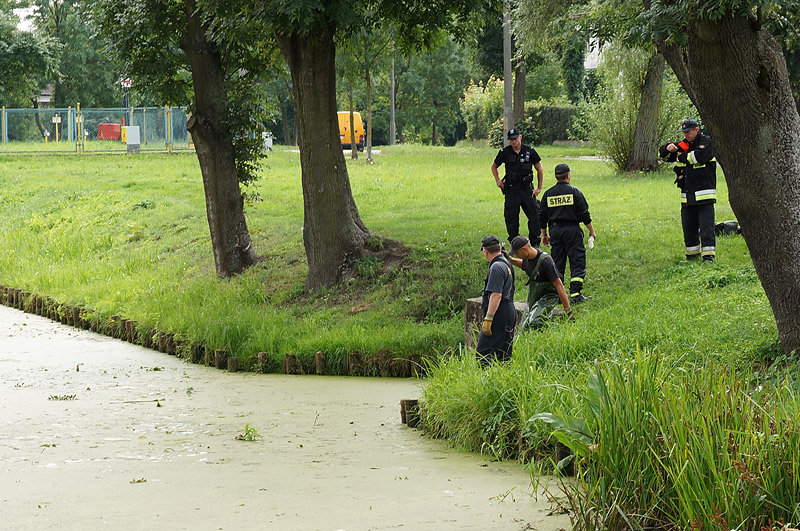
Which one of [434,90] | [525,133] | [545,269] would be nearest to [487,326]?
[545,269]

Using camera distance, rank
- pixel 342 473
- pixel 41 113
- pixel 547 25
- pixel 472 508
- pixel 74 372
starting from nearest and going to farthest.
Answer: pixel 472 508
pixel 342 473
pixel 74 372
pixel 547 25
pixel 41 113

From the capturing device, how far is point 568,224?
1259 centimetres

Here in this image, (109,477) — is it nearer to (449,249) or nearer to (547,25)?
(449,249)

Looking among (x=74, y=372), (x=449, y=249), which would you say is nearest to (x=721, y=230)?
(x=449, y=249)

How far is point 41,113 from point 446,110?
38.2 meters

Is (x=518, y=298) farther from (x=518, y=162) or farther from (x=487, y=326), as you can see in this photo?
(x=487, y=326)

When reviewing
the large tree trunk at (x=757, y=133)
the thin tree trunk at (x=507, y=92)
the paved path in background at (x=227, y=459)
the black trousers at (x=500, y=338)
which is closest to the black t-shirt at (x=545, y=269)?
the black trousers at (x=500, y=338)

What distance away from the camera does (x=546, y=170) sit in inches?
1160

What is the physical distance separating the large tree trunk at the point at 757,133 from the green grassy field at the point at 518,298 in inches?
32.2

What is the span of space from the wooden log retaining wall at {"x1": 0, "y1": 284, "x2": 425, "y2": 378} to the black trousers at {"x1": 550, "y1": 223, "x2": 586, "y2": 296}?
211cm

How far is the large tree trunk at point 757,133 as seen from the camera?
786 centimetres

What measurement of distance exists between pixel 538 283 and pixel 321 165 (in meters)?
5.29

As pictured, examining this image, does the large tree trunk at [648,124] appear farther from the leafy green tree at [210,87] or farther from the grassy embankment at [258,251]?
the leafy green tree at [210,87]

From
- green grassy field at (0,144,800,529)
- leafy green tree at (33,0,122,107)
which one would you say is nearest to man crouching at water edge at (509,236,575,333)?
green grassy field at (0,144,800,529)
